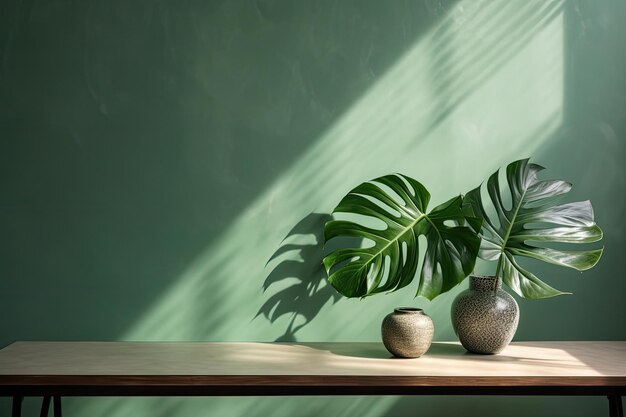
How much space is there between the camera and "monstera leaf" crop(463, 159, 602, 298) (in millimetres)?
2389

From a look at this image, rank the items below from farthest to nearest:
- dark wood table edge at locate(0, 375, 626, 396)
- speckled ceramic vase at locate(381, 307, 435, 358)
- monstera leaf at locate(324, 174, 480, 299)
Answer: monstera leaf at locate(324, 174, 480, 299) < speckled ceramic vase at locate(381, 307, 435, 358) < dark wood table edge at locate(0, 375, 626, 396)

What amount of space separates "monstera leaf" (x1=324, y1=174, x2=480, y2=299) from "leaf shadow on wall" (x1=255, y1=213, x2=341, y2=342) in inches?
3.6

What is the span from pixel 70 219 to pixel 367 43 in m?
1.39

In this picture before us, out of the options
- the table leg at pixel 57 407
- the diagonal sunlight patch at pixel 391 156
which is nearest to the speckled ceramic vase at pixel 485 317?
the diagonal sunlight patch at pixel 391 156

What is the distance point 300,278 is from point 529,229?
90 centimetres

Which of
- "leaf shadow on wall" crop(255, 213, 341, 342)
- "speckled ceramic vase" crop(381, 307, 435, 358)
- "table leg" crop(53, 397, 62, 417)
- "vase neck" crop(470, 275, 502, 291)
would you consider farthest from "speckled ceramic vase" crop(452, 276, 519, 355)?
"table leg" crop(53, 397, 62, 417)

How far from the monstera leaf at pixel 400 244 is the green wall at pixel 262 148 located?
0.14m

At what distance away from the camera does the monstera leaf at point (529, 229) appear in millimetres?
2389

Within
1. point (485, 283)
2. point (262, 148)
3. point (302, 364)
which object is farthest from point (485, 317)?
point (262, 148)

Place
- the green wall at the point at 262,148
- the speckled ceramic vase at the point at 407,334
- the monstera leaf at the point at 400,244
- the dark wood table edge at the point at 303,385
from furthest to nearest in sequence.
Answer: the green wall at the point at 262,148 < the monstera leaf at the point at 400,244 < the speckled ceramic vase at the point at 407,334 < the dark wood table edge at the point at 303,385

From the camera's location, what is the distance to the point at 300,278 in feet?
8.86

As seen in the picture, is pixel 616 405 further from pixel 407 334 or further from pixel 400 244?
pixel 400 244

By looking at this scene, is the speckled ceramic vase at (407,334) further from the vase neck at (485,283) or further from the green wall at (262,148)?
the green wall at (262,148)

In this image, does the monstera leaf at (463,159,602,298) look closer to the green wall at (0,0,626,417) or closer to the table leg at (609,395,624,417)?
the green wall at (0,0,626,417)
